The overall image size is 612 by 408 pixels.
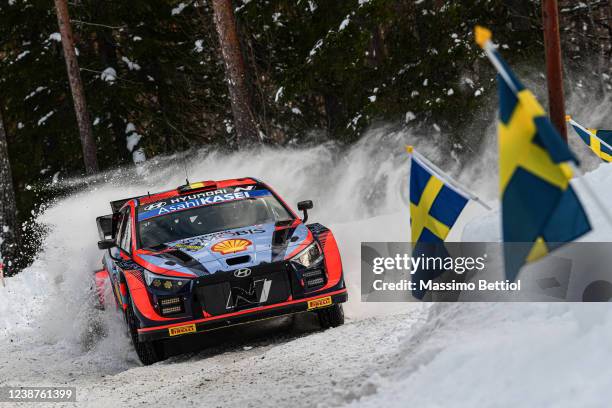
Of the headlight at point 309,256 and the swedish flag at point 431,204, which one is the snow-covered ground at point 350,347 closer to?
the swedish flag at point 431,204

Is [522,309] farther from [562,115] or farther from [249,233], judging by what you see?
[562,115]

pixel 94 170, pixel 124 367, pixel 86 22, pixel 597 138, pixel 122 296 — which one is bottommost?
pixel 124 367

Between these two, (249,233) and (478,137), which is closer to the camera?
(249,233)

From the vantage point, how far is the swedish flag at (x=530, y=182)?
391 centimetres

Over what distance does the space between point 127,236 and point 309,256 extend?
2.22 meters

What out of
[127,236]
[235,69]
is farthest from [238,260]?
[235,69]

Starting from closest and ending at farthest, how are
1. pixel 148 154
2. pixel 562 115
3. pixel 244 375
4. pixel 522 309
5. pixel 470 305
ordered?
1. pixel 522 309
2. pixel 470 305
3. pixel 244 375
4. pixel 562 115
5. pixel 148 154

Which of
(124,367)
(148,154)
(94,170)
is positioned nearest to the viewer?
(124,367)

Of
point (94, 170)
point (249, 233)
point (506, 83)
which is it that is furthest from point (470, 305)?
point (94, 170)

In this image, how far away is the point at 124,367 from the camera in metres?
8.33

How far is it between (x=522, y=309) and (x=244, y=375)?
2.53 m

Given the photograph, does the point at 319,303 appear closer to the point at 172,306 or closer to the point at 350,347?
the point at 350,347

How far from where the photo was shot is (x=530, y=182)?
157 inches

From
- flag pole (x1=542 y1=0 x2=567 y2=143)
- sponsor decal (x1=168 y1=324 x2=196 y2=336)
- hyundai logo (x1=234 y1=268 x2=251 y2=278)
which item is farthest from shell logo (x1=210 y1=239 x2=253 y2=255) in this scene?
flag pole (x1=542 y1=0 x2=567 y2=143)
